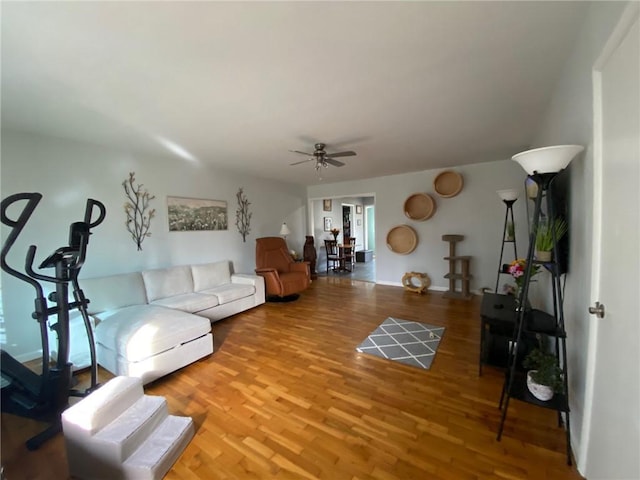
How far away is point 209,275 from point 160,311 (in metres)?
1.28

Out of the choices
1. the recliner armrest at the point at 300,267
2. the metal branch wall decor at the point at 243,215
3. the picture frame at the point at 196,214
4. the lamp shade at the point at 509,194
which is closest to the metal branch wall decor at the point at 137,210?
the picture frame at the point at 196,214

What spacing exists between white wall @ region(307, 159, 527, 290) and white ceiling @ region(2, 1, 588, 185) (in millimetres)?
1582

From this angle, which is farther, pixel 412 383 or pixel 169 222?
pixel 169 222

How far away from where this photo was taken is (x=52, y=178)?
2773mm

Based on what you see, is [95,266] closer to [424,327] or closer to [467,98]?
[424,327]

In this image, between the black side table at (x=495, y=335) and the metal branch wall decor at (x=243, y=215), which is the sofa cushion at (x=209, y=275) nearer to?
→ the metal branch wall decor at (x=243, y=215)

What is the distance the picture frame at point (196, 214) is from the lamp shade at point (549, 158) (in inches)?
163

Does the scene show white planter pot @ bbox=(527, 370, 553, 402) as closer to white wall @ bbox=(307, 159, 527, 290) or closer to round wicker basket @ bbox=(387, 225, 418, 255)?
white wall @ bbox=(307, 159, 527, 290)

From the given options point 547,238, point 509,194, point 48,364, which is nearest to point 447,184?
point 509,194

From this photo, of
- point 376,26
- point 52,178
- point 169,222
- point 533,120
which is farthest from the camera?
point 169,222

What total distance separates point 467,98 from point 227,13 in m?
1.90

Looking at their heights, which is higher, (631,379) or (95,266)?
(95,266)

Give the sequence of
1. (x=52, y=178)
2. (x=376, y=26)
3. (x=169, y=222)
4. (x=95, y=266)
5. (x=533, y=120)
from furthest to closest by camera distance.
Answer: (x=169, y=222), (x=95, y=266), (x=52, y=178), (x=533, y=120), (x=376, y=26)

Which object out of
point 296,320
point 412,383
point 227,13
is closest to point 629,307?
point 412,383
